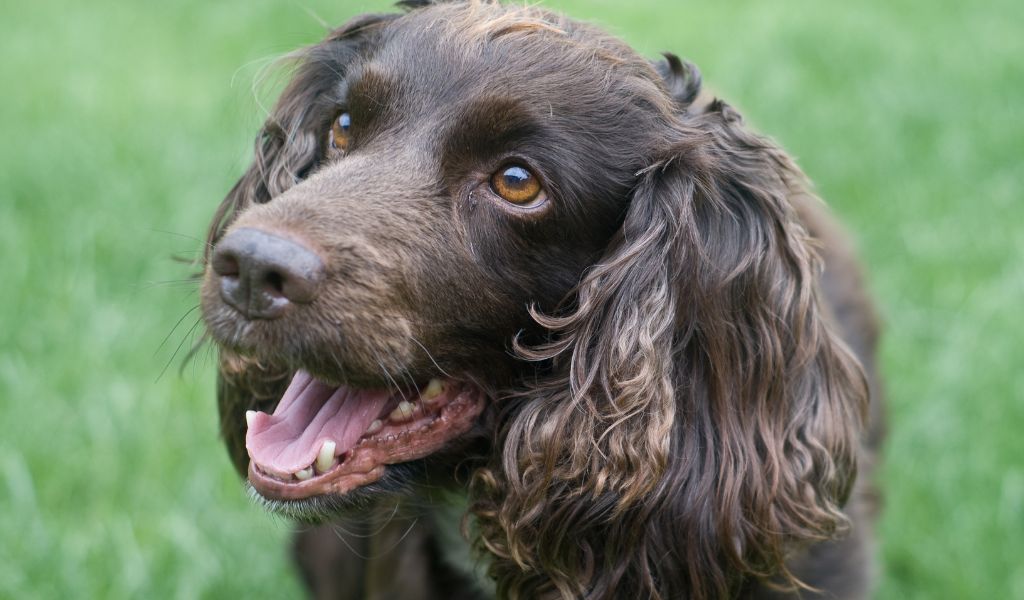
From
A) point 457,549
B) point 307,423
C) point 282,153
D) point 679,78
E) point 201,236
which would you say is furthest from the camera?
point 201,236

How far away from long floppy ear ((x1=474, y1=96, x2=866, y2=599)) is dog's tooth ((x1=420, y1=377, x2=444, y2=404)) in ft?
0.58

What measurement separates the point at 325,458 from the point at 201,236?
10.7ft

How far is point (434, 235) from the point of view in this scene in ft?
8.68

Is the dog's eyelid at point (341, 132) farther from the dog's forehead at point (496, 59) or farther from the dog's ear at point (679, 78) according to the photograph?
the dog's ear at point (679, 78)

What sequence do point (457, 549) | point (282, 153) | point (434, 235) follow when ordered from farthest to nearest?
point (457, 549) → point (282, 153) → point (434, 235)

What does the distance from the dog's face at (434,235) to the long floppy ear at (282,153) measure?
0.72ft

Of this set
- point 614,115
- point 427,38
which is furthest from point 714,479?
point 427,38

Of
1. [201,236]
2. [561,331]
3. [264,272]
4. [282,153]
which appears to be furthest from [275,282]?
[201,236]

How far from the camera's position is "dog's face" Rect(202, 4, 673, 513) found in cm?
251

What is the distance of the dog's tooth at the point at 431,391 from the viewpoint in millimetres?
2807

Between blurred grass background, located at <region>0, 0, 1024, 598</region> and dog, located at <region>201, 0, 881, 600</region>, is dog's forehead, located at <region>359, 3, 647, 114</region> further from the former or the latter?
blurred grass background, located at <region>0, 0, 1024, 598</region>

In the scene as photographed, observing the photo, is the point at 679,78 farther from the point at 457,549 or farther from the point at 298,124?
the point at 457,549

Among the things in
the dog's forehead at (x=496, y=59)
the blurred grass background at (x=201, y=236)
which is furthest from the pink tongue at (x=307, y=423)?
the dog's forehead at (x=496, y=59)

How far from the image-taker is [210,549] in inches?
164
